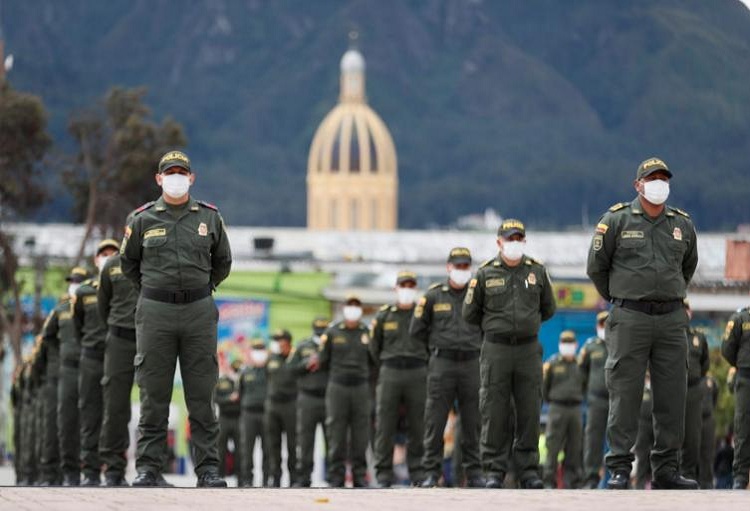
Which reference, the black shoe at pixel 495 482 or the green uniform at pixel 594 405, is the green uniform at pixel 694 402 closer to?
the green uniform at pixel 594 405

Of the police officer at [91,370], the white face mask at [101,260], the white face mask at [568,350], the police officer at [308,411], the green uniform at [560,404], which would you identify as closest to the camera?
the white face mask at [101,260]

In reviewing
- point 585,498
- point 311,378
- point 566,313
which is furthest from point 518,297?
point 566,313

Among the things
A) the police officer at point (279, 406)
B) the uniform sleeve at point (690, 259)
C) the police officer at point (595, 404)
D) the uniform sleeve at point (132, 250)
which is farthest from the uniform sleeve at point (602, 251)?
the police officer at point (279, 406)

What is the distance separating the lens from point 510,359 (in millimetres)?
18766

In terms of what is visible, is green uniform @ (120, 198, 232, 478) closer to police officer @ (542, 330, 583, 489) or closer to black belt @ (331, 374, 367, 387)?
black belt @ (331, 374, 367, 387)

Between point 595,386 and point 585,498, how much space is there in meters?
13.0

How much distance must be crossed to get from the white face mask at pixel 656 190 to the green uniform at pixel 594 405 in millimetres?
10349

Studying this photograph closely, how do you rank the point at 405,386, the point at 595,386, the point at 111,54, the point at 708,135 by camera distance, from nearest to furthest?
the point at 405,386 < the point at 595,386 < the point at 708,135 < the point at 111,54

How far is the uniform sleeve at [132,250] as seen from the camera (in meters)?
16.9

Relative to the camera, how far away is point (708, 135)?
6819 centimetres

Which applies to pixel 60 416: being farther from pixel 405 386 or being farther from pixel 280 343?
pixel 280 343

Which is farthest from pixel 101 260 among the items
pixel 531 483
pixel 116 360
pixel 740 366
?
pixel 740 366

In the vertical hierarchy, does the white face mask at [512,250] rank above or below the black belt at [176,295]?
above

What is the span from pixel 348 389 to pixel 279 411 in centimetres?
580
